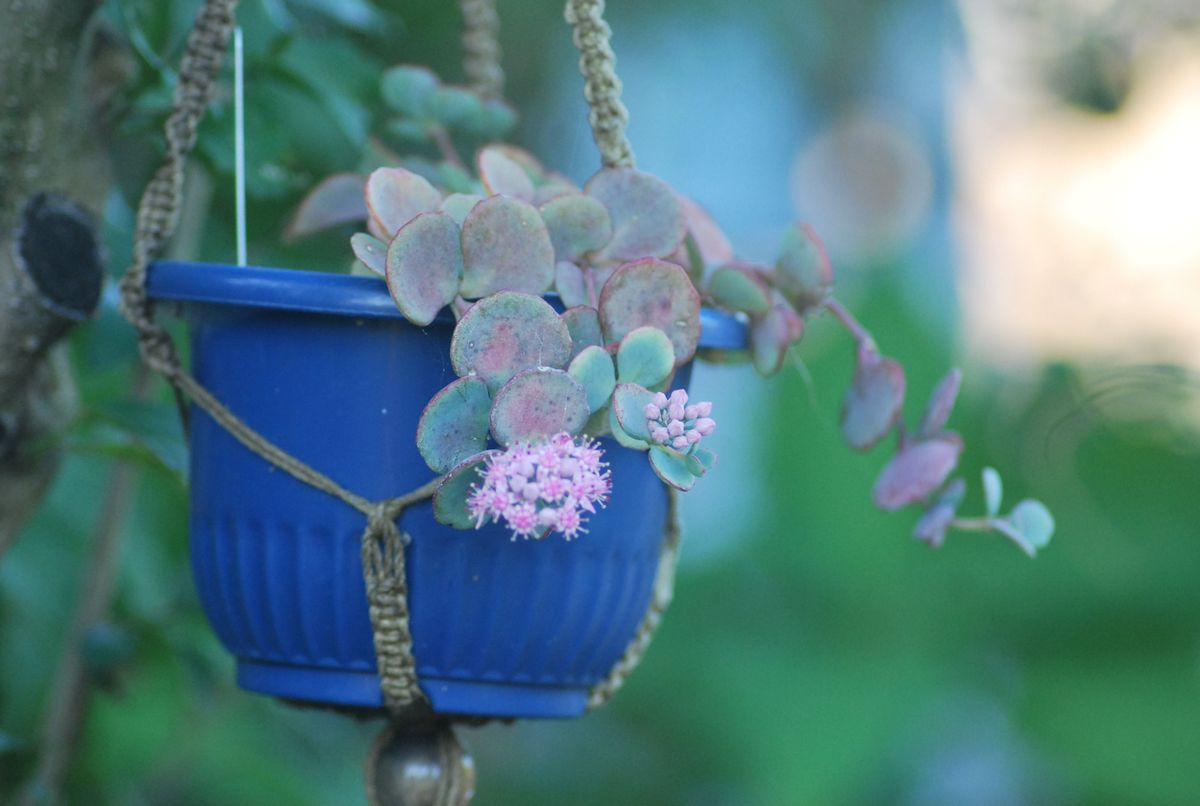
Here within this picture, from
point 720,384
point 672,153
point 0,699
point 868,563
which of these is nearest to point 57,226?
point 0,699

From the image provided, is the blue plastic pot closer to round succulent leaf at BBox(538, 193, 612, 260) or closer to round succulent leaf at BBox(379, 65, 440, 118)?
round succulent leaf at BBox(538, 193, 612, 260)

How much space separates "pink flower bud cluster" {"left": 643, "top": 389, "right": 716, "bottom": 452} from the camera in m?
0.45

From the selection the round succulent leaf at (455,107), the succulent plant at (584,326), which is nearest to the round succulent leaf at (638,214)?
the succulent plant at (584,326)

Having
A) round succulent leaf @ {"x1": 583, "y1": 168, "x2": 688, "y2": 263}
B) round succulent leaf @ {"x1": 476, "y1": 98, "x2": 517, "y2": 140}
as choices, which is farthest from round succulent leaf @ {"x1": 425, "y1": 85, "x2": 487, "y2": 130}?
round succulent leaf @ {"x1": 583, "y1": 168, "x2": 688, "y2": 263}

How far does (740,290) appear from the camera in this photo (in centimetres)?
59

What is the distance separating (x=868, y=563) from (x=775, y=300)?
128 centimetres

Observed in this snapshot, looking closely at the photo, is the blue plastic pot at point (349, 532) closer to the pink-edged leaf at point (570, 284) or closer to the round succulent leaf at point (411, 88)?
the pink-edged leaf at point (570, 284)

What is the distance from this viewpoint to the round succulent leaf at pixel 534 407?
1.45 feet

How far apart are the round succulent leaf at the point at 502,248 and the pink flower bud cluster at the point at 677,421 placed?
0.09 metres

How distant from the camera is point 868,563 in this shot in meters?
1.82

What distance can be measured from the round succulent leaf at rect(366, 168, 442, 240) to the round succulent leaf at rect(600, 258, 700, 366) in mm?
92

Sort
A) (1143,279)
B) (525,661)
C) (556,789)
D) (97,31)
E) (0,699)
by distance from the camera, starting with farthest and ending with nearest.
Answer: (556,789)
(1143,279)
(0,699)
(97,31)
(525,661)

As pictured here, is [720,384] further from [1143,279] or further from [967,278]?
[1143,279]

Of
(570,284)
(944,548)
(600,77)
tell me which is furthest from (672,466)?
(944,548)
